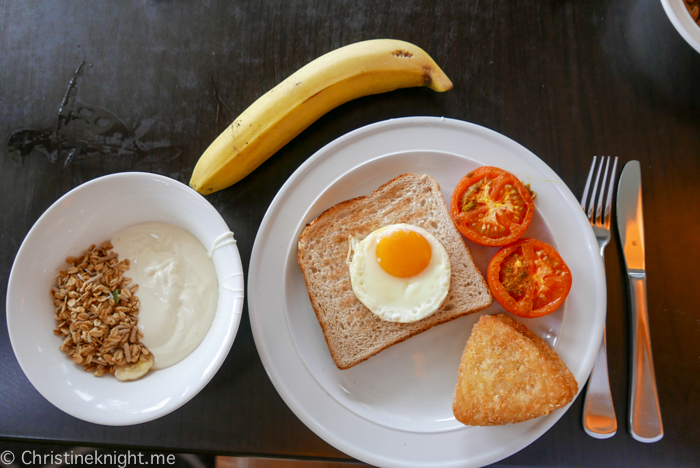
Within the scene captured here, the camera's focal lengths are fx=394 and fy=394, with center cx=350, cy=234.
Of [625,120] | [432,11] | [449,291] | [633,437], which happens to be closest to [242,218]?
[449,291]

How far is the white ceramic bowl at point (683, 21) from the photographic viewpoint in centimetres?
178

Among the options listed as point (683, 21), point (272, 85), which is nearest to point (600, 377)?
point (683, 21)

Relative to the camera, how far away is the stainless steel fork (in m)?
1.86

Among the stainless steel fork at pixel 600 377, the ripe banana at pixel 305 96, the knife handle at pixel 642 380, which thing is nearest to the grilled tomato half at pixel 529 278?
the stainless steel fork at pixel 600 377

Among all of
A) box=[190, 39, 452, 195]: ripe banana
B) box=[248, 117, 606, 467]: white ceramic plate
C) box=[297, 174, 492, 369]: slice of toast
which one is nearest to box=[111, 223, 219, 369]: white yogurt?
box=[248, 117, 606, 467]: white ceramic plate

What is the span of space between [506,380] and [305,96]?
160 centimetres

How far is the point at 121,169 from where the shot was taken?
6.82 feet

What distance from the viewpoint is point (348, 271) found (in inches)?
77.5

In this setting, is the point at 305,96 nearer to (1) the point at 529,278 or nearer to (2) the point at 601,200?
(1) the point at 529,278

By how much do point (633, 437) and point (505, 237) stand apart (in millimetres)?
1152

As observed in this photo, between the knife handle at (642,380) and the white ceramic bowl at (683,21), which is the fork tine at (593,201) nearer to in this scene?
the knife handle at (642,380)

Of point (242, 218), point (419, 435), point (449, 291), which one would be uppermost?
point (242, 218)

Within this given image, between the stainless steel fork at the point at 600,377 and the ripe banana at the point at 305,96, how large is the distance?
0.95m

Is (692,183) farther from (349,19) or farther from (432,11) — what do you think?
(349,19)
